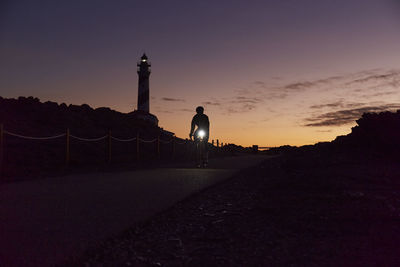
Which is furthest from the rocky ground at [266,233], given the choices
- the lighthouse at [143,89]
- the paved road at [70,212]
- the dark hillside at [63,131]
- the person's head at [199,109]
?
the lighthouse at [143,89]

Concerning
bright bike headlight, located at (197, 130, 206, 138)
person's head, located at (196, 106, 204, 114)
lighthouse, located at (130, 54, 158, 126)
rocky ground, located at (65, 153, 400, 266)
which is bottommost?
rocky ground, located at (65, 153, 400, 266)

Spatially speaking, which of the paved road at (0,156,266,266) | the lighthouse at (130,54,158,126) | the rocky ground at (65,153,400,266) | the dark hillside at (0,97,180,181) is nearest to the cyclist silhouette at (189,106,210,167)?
the paved road at (0,156,266,266)

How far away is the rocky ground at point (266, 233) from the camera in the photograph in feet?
10.6

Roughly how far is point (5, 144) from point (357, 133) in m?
21.4

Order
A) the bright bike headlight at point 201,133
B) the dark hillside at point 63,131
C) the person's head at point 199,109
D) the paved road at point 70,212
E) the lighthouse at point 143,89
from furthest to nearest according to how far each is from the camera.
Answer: the lighthouse at point 143,89 → the dark hillside at point 63,131 → the bright bike headlight at point 201,133 → the person's head at point 199,109 → the paved road at point 70,212

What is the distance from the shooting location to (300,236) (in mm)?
4012

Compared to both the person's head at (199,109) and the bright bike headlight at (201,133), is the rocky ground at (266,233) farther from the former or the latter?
the person's head at (199,109)

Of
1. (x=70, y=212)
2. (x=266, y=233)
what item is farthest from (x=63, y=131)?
(x=266, y=233)

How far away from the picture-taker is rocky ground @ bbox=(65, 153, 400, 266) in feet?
10.6

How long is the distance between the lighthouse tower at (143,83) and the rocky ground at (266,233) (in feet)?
149

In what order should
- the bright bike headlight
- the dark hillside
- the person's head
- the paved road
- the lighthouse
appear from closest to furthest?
the paved road
the person's head
the bright bike headlight
the dark hillside
the lighthouse

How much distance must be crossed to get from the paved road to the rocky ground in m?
0.24

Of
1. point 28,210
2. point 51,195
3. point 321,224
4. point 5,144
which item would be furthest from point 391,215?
point 5,144

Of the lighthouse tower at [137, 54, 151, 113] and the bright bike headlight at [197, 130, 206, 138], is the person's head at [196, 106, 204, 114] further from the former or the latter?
the lighthouse tower at [137, 54, 151, 113]
